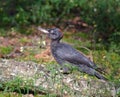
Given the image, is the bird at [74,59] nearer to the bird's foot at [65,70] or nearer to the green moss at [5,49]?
the bird's foot at [65,70]

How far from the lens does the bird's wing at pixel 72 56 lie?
9019 mm

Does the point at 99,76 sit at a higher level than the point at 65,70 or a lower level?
lower

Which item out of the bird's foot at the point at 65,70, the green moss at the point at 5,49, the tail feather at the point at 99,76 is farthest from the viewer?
the green moss at the point at 5,49

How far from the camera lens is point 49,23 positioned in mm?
13617

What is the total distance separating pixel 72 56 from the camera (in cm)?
911

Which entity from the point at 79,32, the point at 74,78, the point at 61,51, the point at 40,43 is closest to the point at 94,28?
the point at 79,32

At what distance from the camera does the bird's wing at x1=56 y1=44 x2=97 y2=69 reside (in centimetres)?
902

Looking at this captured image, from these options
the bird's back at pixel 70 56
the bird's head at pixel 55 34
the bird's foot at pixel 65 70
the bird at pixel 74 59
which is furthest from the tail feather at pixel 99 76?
the bird's head at pixel 55 34

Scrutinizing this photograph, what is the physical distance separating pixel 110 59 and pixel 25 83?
298cm

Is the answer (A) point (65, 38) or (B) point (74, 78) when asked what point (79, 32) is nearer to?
(A) point (65, 38)

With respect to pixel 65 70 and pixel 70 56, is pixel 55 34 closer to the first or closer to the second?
pixel 70 56

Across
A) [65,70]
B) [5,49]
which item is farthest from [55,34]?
[5,49]

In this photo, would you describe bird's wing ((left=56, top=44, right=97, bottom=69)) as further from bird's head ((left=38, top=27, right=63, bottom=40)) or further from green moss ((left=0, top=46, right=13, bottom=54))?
green moss ((left=0, top=46, right=13, bottom=54))

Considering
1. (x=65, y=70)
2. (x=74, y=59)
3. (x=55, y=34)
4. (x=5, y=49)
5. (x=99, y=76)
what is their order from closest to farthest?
(x=65, y=70) < (x=99, y=76) < (x=74, y=59) < (x=55, y=34) < (x=5, y=49)
